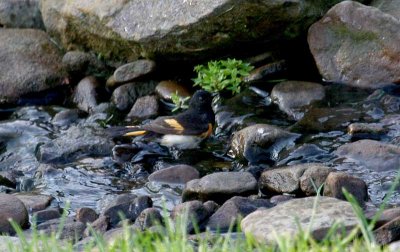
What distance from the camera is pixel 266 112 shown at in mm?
9312

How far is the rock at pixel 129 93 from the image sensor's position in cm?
1024

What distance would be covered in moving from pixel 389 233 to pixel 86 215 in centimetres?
274

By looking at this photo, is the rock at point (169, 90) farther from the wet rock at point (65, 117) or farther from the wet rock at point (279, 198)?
the wet rock at point (279, 198)

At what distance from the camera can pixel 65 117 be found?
10.2 meters

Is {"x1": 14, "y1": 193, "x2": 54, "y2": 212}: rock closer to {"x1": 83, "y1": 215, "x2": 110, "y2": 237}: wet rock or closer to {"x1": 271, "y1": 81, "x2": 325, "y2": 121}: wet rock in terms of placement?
{"x1": 83, "y1": 215, "x2": 110, "y2": 237}: wet rock

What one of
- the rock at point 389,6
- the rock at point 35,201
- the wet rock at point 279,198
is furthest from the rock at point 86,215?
the rock at point 389,6

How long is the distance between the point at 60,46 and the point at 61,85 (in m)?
0.50

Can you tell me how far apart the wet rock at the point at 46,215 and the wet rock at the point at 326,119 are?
2410 mm

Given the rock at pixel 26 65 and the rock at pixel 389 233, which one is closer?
the rock at pixel 389 233

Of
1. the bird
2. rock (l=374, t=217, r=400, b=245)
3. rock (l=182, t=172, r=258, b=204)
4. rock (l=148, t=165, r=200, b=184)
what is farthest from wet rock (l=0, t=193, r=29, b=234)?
rock (l=374, t=217, r=400, b=245)

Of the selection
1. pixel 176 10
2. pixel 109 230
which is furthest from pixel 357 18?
pixel 109 230

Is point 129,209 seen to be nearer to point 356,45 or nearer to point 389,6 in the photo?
point 356,45

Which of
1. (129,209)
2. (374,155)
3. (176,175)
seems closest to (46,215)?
(129,209)

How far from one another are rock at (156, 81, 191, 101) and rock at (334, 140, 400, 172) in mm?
2732
